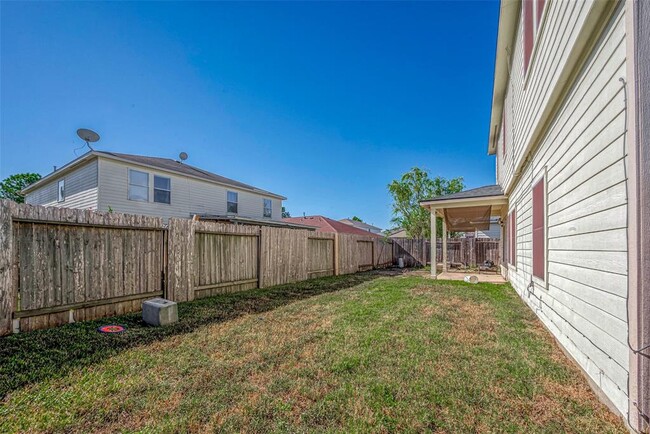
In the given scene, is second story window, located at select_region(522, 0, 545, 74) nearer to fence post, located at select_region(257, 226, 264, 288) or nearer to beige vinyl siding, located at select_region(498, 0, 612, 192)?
beige vinyl siding, located at select_region(498, 0, 612, 192)

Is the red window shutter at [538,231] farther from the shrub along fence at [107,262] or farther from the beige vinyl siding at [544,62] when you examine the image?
the shrub along fence at [107,262]

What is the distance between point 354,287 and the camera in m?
8.07

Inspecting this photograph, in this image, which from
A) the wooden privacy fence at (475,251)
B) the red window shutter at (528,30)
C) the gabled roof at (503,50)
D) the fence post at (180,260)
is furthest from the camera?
the wooden privacy fence at (475,251)

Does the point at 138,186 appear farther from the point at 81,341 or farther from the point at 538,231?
the point at 538,231

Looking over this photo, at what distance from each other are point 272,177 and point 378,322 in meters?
21.5

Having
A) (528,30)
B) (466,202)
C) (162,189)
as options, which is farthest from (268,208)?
(528,30)

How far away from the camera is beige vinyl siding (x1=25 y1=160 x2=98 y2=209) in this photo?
10999 millimetres

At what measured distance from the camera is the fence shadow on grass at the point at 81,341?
2625 millimetres

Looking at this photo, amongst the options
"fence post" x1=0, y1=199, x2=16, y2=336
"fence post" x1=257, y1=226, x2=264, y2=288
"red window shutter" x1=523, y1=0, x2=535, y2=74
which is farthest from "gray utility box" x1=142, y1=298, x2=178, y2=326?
"red window shutter" x1=523, y1=0, x2=535, y2=74

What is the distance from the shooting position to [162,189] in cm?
1266

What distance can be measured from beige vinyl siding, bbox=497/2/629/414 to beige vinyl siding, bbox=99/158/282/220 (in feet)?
43.5

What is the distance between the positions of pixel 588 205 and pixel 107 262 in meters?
6.24

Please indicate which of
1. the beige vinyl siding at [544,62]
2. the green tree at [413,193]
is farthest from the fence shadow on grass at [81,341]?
the green tree at [413,193]

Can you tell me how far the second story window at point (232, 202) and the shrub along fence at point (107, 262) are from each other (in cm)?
833
